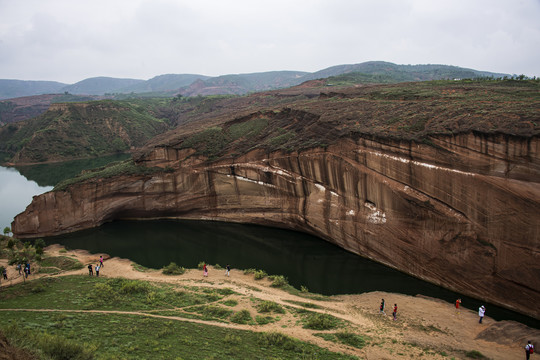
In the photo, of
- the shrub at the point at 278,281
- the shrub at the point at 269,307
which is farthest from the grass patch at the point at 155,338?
the shrub at the point at 278,281

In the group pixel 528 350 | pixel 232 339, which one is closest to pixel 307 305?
pixel 232 339

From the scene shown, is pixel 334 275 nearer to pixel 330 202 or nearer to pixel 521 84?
pixel 330 202

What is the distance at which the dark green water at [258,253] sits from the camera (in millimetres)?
20609

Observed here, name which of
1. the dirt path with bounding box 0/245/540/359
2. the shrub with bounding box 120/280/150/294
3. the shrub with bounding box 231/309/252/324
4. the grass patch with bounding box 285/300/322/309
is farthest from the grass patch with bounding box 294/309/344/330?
the shrub with bounding box 120/280/150/294

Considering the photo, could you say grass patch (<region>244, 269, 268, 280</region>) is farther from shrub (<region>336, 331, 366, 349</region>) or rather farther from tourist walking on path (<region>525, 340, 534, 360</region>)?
tourist walking on path (<region>525, 340, 534, 360</region>)

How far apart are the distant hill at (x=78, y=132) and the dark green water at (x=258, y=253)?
46403 mm

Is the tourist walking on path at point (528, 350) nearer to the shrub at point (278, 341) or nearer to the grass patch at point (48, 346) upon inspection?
the shrub at point (278, 341)

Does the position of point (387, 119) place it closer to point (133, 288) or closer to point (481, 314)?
point (481, 314)

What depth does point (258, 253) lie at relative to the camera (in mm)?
26406

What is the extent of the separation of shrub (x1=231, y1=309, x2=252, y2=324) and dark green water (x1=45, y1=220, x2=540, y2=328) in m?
6.56

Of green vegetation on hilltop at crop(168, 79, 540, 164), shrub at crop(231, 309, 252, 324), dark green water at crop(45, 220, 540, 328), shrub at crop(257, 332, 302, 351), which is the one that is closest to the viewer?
shrub at crop(257, 332, 302, 351)

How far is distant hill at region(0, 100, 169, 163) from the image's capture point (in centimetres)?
6819

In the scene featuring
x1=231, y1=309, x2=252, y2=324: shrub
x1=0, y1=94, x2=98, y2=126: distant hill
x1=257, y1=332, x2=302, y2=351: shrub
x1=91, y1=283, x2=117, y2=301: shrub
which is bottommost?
x1=231, y1=309, x2=252, y2=324: shrub

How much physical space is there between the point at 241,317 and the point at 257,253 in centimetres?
1137
